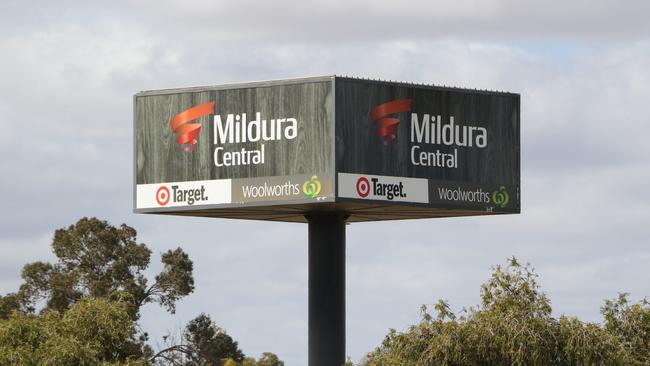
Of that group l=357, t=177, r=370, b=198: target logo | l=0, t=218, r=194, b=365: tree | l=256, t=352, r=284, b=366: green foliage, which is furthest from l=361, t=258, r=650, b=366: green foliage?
l=256, t=352, r=284, b=366: green foliage

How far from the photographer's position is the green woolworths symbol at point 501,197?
179ft

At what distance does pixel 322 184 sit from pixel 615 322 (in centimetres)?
907

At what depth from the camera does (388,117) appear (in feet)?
171

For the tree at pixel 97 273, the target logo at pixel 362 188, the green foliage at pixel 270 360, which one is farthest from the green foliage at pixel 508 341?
the green foliage at pixel 270 360

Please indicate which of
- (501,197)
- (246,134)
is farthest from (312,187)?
(501,197)

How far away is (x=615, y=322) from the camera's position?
50906mm

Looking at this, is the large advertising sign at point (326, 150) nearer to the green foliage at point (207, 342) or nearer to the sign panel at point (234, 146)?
the sign panel at point (234, 146)

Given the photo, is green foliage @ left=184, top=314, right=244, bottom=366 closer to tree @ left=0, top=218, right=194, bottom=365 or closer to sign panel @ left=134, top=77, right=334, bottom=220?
tree @ left=0, top=218, right=194, bottom=365

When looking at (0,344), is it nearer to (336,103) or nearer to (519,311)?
(336,103)

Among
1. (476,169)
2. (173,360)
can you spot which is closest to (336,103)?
(476,169)

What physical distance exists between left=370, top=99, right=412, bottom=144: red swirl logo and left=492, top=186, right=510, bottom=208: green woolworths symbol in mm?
4129

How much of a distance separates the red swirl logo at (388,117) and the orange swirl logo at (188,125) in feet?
16.5

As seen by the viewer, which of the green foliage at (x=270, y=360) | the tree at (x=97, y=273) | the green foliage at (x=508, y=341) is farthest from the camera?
the green foliage at (x=270, y=360)

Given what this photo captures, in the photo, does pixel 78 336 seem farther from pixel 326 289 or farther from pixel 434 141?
pixel 434 141
